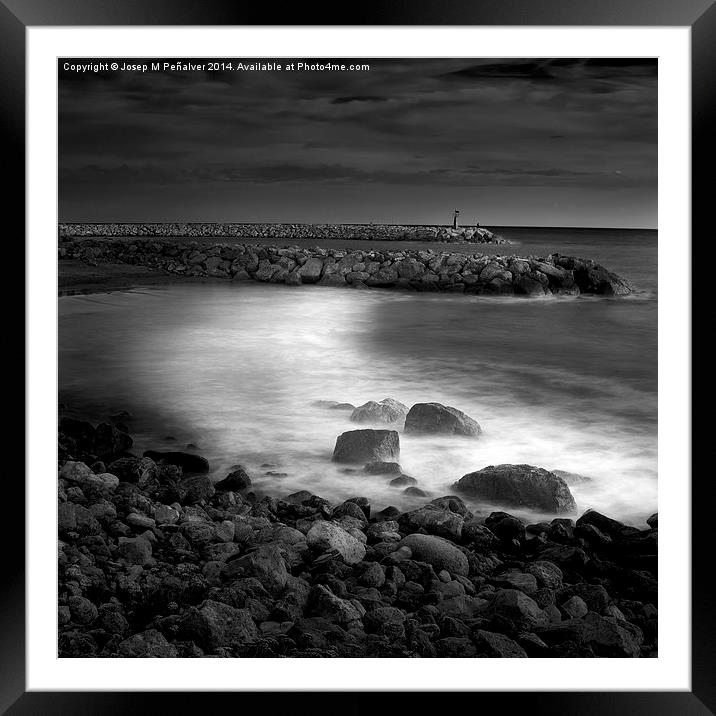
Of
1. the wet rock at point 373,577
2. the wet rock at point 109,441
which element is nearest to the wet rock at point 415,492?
the wet rock at point 373,577

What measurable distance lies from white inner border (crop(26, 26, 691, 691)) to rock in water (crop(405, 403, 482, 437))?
90cm

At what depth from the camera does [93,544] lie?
3100 mm

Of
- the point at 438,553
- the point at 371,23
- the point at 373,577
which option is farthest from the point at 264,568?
the point at 371,23

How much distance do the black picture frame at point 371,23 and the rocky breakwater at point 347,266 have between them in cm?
144

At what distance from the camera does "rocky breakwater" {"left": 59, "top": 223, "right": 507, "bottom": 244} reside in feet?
13.1

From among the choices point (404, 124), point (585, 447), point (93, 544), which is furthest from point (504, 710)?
point (404, 124)

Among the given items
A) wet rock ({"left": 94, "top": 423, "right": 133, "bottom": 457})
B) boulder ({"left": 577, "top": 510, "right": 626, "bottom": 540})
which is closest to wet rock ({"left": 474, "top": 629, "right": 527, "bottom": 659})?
boulder ({"left": 577, "top": 510, "right": 626, "bottom": 540})

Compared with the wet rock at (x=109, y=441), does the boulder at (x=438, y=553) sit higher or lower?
lower

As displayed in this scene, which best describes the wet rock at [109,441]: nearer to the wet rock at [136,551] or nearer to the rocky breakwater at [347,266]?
the wet rock at [136,551]

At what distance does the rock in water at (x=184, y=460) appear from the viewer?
3453 mm

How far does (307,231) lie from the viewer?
13.9 ft

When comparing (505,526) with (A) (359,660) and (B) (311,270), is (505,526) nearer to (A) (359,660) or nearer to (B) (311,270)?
(A) (359,660)

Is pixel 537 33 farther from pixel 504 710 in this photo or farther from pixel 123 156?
pixel 504 710

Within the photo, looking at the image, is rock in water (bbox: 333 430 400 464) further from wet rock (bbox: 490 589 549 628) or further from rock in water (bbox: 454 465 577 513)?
wet rock (bbox: 490 589 549 628)
